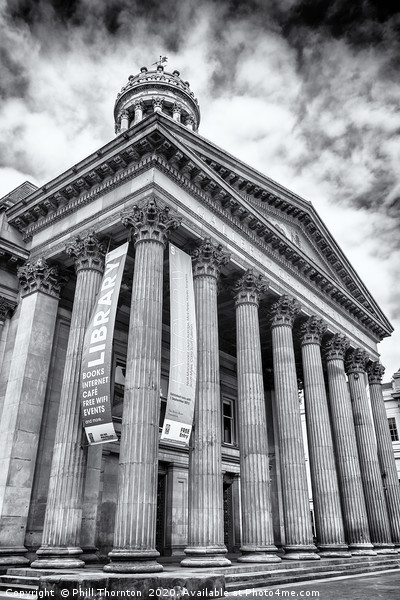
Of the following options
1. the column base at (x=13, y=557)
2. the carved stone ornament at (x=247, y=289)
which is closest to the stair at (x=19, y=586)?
the column base at (x=13, y=557)

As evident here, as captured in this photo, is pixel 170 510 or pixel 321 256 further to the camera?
pixel 321 256

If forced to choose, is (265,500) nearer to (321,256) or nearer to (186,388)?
(186,388)

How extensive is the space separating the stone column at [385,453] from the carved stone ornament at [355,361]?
220cm

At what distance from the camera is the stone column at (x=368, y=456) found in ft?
76.8

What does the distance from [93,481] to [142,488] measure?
17.6 feet

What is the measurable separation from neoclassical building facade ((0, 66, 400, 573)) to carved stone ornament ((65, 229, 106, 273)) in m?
0.05

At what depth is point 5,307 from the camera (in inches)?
719

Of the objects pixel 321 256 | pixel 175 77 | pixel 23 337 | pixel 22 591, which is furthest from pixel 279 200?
pixel 175 77

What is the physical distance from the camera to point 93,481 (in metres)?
16.3

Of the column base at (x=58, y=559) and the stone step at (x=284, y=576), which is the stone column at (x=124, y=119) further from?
the stone step at (x=284, y=576)

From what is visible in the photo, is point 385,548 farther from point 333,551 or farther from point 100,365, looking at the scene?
point 100,365

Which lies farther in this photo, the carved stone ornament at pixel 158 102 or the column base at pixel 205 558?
the carved stone ornament at pixel 158 102

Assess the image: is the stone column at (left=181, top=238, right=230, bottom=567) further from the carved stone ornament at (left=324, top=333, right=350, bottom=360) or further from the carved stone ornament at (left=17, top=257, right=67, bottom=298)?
the carved stone ornament at (left=324, top=333, right=350, bottom=360)

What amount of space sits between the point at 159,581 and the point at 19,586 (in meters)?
3.99
